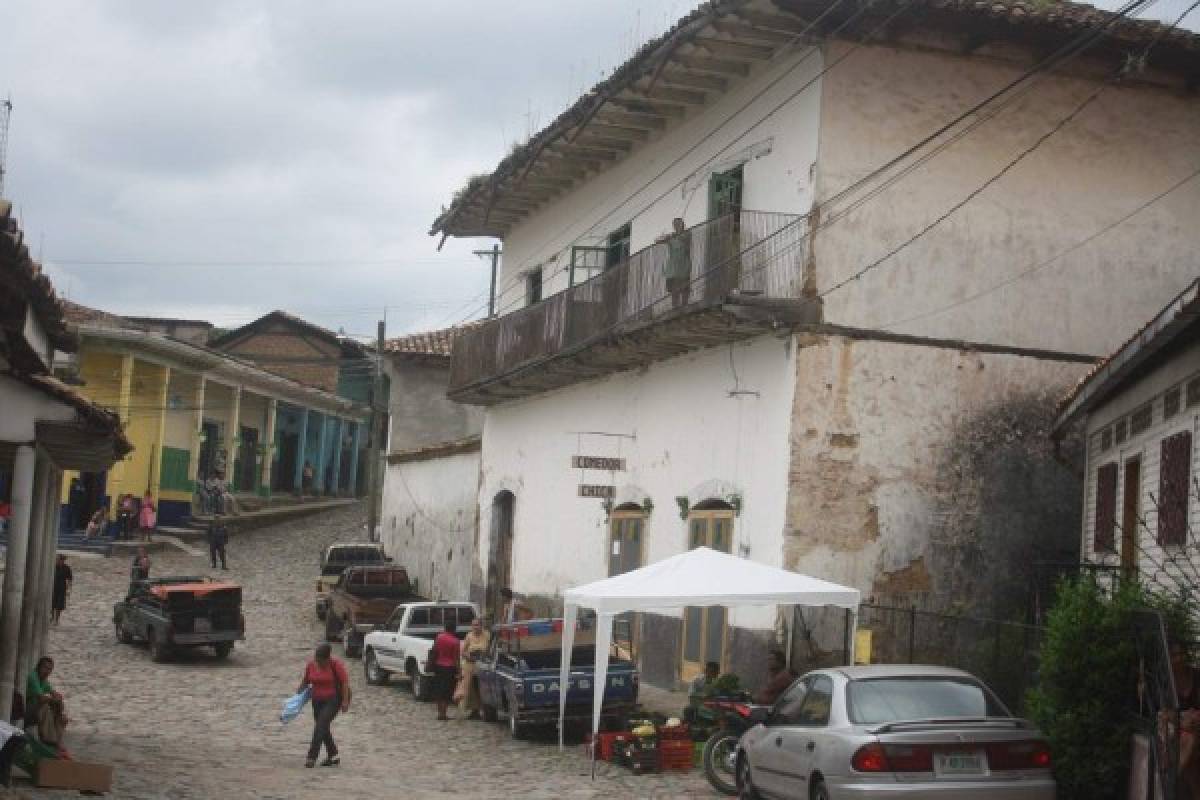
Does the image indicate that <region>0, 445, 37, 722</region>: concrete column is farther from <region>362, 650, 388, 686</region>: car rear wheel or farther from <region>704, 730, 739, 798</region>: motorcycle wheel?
<region>362, 650, 388, 686</region>: car rear wheel

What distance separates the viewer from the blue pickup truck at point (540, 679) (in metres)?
17.8

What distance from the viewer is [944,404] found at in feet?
62.7

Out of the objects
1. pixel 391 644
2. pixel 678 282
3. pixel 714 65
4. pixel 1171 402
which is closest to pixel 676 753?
pixel 1171 402

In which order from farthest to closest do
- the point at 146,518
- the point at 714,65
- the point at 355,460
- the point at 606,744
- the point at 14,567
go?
the point at 355,460
the point at 146,518
the point at 714,65
the point at 606,744
the point at 14,567

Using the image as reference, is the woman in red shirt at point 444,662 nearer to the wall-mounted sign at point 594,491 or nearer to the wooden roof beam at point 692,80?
the wall-mounted sign at point 594,491

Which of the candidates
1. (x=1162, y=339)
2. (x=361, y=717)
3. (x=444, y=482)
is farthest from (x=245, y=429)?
(x=1162, y=339)

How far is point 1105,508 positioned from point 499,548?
15522 millimetres

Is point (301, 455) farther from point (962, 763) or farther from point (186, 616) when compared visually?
point (962, 763)

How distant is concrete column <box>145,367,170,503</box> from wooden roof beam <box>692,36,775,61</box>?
90.6 feet

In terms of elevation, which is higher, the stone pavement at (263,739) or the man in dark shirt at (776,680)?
the man in dark shirt at (776,680)

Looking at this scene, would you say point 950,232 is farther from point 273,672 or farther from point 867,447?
point 273,672

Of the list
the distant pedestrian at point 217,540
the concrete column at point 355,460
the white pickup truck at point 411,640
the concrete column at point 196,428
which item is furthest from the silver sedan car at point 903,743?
the concrete column at point 355,460

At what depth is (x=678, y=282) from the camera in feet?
66.8

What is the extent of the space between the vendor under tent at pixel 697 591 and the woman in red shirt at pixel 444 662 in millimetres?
5097
